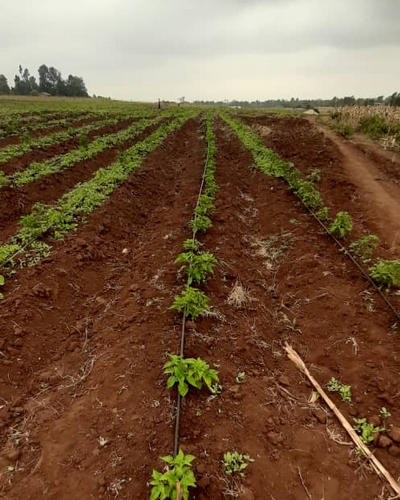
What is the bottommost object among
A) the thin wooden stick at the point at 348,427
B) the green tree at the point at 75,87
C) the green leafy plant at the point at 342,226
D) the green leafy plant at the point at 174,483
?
the thin wooden stick at the point at 348,427

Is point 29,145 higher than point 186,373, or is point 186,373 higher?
point 29,145

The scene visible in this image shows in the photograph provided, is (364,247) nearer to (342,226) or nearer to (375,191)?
(342,226)

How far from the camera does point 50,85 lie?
292 ft

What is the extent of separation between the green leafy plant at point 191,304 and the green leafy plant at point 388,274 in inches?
113

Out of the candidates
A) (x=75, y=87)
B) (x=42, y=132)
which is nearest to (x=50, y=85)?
(x=75, y=87)

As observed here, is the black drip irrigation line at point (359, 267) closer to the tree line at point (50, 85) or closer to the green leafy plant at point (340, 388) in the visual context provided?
the green leafy plant at point (340, 388)

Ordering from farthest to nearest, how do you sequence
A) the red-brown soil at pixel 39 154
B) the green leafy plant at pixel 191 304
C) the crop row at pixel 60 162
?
1. the red-brown soil at pixel 39 154
2. the crop row at pixel 60 162
3. the green leafy plant at pixel 191 304

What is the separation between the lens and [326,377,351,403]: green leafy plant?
388 cm

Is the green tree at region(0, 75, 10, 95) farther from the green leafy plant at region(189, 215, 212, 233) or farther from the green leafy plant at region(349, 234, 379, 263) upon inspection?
the green leafy plant at region(349, 234, 379, 263)

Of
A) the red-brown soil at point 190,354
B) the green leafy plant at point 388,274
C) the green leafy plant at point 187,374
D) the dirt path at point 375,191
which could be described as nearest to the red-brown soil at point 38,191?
the red-brown soil at point 190,354

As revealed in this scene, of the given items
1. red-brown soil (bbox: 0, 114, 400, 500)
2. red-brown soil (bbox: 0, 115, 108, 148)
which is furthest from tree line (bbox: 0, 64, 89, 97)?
red-brown soil (bbox: 0, 114, 400, 500)

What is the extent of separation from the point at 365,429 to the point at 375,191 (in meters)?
7.94

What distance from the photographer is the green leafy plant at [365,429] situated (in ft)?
11.1

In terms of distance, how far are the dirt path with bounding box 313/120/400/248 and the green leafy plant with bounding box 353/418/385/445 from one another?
458 cm
